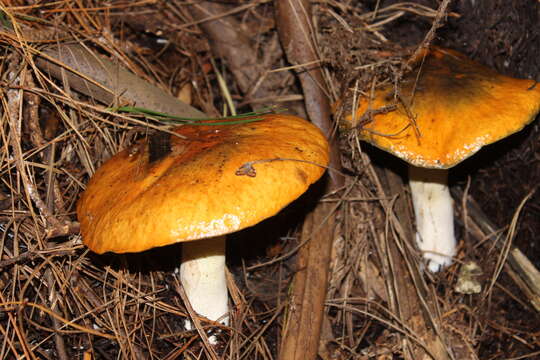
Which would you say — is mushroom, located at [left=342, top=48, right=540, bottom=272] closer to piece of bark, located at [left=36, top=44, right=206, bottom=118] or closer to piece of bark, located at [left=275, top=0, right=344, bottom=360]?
piece of bark, located at [left=275, top=0, right=344, bottom=360]

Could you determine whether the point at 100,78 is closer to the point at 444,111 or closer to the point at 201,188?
the point at 201,188

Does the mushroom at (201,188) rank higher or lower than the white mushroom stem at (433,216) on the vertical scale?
higher

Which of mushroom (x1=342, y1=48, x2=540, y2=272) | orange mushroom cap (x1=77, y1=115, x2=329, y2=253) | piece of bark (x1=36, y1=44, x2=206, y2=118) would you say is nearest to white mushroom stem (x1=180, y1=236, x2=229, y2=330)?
orange mushroom cap (x1=77, y1=115, x2=329, y2=253)

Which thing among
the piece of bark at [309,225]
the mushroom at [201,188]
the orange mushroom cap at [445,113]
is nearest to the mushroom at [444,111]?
the orange mushroom cap at [445,113]

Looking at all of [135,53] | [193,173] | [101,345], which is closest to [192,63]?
[135,53]

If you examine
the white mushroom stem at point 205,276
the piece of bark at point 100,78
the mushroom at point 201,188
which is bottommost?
the white mushroom stem at point 205,276

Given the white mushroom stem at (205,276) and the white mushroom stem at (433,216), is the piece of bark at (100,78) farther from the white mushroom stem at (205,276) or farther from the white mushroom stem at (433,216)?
the white mushroom stem at (433,216)

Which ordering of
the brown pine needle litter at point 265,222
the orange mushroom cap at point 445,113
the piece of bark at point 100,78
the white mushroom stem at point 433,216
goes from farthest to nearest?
the white mushroom stem at point 433,216, the piece of bark at point 100,78, the brown pine needle litter at point 265,222, the orange mushroom cap at point 445,113
